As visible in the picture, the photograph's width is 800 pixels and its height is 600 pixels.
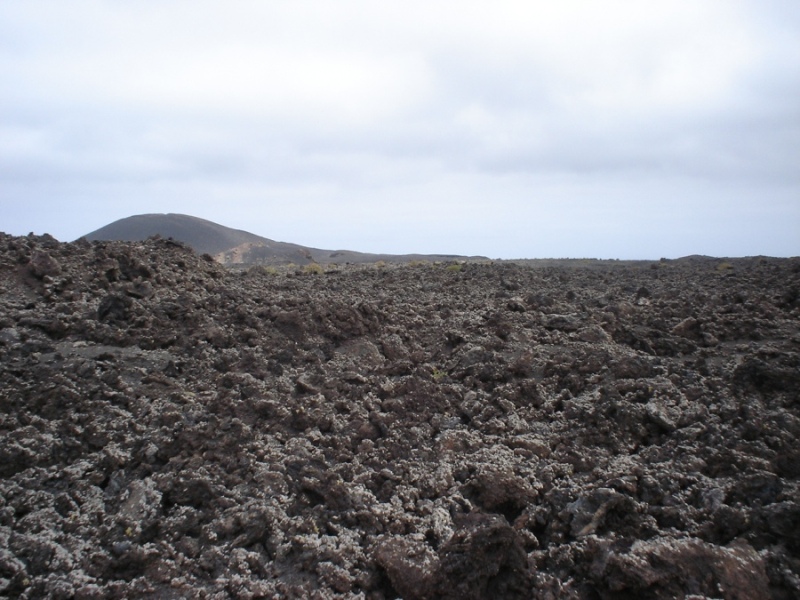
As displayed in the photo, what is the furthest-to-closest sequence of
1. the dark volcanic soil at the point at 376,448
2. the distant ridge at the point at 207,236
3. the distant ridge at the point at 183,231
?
1. the distant ridge at the point at 183,231
2. the distant ridge at the point at 207,236
3. the dark volcanic soil at the point at 376,448

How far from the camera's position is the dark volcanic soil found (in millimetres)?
3182

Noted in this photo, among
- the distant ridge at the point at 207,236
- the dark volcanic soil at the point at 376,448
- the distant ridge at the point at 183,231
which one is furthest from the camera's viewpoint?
the distant ridge at the point at 183,231

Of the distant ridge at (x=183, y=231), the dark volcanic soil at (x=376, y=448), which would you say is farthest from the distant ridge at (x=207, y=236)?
the dark volcanic soil at (x=376, y=448)

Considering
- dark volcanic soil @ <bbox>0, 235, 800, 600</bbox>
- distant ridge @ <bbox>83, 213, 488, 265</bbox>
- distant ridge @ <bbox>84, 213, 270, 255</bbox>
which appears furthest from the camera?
distant ridge @ <bbox>84, 213, 270, 255</bbox>

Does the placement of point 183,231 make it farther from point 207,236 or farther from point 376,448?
point 376,448

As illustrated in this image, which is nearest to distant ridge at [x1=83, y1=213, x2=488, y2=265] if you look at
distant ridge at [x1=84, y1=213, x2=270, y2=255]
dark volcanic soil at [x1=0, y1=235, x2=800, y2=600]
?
distant ridge at [x1=84, y1=213, x2=270, y2=255]

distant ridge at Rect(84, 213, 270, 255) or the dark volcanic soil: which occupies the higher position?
distant ridge at Rect(84, 213, 270, 255)

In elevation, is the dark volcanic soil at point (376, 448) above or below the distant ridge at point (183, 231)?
below

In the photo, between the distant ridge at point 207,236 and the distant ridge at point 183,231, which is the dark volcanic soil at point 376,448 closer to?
the distant ridge at point 207,236

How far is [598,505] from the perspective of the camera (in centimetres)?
359

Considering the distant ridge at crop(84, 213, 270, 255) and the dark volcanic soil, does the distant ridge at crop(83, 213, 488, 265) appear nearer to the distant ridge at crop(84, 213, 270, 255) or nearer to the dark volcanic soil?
the distant ridge at crop(84, 213, 270, 255)

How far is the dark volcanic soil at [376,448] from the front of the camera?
3.18 meters

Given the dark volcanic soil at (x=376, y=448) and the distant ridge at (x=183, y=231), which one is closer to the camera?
the dark volcanic soil at (x=376, y=448)

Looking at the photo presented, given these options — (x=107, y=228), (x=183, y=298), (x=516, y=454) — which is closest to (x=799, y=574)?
(x=516, y=454)
